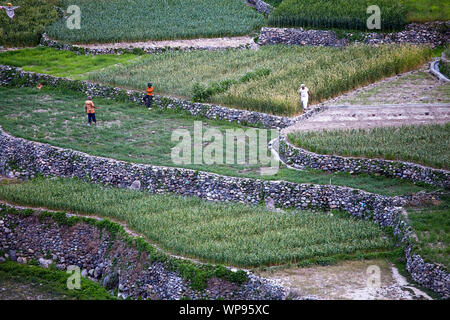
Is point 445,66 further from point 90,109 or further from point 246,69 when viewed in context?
point 90,109

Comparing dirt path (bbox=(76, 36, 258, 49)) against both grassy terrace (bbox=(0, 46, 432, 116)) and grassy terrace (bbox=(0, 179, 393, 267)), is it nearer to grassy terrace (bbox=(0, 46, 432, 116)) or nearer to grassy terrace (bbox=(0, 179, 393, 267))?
grassy terrace (bbox=(0, 46, 432, 116))

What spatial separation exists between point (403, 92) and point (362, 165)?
29.7 ft

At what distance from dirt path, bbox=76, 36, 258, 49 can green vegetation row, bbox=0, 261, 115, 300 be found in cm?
2115

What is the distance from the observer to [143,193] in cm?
3023

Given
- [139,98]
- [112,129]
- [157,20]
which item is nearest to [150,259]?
[112,129]

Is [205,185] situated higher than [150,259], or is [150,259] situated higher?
[205,185]

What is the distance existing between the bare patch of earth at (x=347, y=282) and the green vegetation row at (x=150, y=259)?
1.37m

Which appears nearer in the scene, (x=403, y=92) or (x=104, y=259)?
(x=104, y=259)

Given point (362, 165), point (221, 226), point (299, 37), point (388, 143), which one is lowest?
point (221, 226)

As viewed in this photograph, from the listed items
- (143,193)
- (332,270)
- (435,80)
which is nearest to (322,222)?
(332,270)

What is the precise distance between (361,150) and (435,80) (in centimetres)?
1104

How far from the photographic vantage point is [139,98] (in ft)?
126

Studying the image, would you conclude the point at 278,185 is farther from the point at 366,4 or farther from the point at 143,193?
the point at 366,4

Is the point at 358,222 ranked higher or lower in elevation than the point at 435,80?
lower
